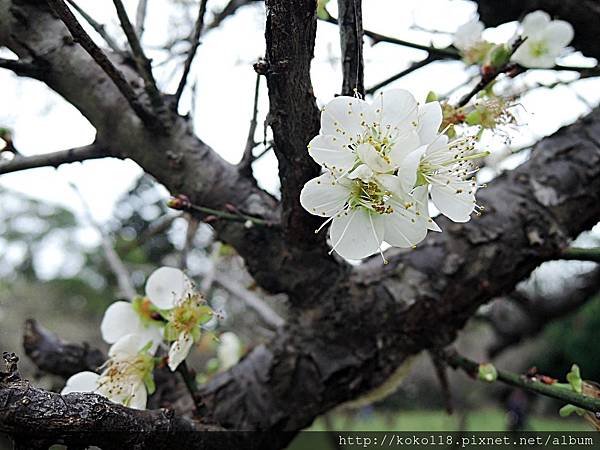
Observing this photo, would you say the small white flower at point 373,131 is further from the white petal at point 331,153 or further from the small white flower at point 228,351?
the small white flower at point 228,351

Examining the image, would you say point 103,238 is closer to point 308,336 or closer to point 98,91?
point 98,91

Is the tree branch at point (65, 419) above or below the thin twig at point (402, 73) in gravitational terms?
below

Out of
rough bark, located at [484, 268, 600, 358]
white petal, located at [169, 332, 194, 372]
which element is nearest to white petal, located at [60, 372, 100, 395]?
white petal, located at [169, 332, 194, 372]

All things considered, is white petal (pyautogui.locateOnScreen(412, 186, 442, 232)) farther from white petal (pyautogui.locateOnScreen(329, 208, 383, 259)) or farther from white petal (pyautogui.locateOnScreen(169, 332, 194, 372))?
white petal (pyautogui.locateOnScreen(169, 332, 194, 372))

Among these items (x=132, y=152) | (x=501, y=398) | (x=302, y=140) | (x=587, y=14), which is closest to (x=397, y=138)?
(x=302, y=140)

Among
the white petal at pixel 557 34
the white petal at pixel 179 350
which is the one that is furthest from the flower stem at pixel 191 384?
the white petal at pixel 557 34

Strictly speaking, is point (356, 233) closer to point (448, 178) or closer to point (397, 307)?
point (448, 178)
